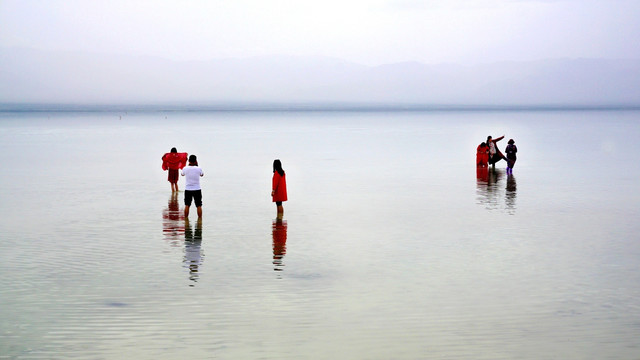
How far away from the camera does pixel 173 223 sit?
55.5 ft

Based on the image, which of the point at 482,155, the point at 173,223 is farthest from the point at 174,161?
the point at 482,155

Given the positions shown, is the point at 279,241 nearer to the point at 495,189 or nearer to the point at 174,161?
the point at 174,161

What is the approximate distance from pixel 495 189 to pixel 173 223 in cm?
1065

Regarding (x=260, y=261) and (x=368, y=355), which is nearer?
(x=368, y=355)

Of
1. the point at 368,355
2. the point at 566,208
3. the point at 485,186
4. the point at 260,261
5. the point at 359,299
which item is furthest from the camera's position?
the point at 485,186

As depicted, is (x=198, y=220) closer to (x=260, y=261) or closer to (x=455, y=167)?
(x=260, y=261)

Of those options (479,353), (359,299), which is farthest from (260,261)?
(479,353)

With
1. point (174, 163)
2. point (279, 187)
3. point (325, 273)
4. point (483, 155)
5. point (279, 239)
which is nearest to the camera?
point (325, 273)

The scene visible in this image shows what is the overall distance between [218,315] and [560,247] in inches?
280

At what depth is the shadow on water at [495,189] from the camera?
65.2 feet

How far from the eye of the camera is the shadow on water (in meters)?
19.9

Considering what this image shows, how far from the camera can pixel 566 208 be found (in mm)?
19359

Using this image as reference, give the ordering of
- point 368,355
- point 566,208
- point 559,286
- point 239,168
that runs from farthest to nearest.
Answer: point 239,168, point 566,208, point 559,286, point 368,355

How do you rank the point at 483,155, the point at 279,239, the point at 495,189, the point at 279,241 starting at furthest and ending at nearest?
the point at 483,155 → the point at 495,189 → the point at 279,239 → the point at 279,241
